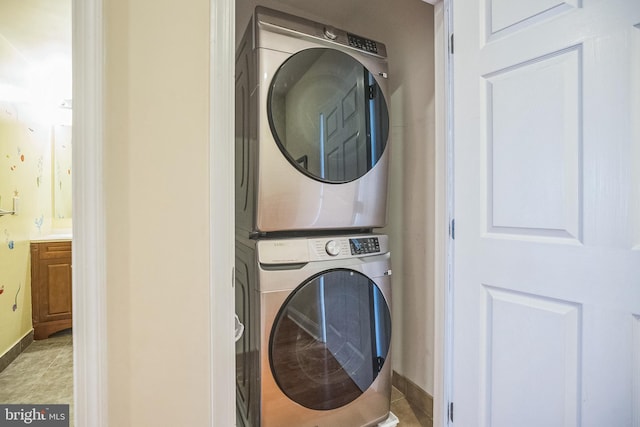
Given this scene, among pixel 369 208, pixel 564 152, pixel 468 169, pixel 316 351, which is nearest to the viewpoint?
pixel 564 152

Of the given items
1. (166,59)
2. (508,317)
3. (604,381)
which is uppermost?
(166,59)

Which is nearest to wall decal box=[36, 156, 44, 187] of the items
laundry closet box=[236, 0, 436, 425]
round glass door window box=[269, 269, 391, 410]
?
laundry closet box=[236, 0, 436, 425]

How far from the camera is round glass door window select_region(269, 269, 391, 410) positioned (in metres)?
1.18

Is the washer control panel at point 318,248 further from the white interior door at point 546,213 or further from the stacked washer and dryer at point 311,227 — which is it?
the white interior door at point 546,213

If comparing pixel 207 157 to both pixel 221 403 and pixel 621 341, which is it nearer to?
pixel 221 403

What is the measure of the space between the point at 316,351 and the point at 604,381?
967mm

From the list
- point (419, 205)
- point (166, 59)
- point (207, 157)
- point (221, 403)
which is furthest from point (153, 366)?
point (419, 205)

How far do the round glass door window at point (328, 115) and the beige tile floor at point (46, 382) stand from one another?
1.36 m

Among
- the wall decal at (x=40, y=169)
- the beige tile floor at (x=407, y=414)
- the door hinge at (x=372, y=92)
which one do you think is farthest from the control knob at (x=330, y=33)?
the wall decal at (x=40, y=169)

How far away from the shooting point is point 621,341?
2.52 feet

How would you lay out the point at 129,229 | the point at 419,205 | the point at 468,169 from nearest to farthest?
the point at 129,229
the point at 468,169
the point at 419,205

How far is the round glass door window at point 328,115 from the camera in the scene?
3.90 ft

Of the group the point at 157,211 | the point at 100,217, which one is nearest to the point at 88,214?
the point at 100,217

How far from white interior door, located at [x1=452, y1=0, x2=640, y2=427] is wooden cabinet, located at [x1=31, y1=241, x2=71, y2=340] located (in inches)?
124
